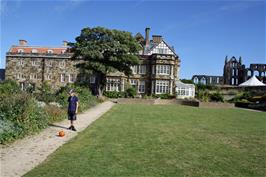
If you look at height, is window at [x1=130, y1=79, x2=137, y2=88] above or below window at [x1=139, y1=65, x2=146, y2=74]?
below

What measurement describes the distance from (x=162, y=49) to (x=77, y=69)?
17.2 meters

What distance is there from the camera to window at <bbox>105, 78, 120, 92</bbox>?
194 ft

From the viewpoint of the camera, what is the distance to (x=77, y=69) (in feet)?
209

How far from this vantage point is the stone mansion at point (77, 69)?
5728cm

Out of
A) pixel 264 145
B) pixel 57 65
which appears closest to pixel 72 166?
pixel 264 145

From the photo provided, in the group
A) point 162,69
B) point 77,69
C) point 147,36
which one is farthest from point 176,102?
point 77,69

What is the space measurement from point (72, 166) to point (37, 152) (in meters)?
2.11

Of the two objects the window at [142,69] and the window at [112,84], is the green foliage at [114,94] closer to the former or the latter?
the window at [112,84]

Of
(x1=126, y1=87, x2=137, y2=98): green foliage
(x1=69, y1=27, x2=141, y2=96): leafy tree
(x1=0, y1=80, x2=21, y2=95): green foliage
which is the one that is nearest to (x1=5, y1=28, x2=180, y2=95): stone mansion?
(x1=126, y1=87, x2=137, y2=98): green foliage

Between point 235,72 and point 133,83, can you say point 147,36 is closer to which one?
point 133,83

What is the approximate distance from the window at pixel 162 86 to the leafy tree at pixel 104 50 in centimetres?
1019

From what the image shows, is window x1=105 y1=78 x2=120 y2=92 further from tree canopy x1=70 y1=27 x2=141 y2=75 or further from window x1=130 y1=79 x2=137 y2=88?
tree canopy x1=70 y1=27 x2=141 y2=75

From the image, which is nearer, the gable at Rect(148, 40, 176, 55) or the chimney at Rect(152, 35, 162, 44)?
the gable at Rect(148, 40, 176, 55)

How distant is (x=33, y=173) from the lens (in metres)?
6.83
